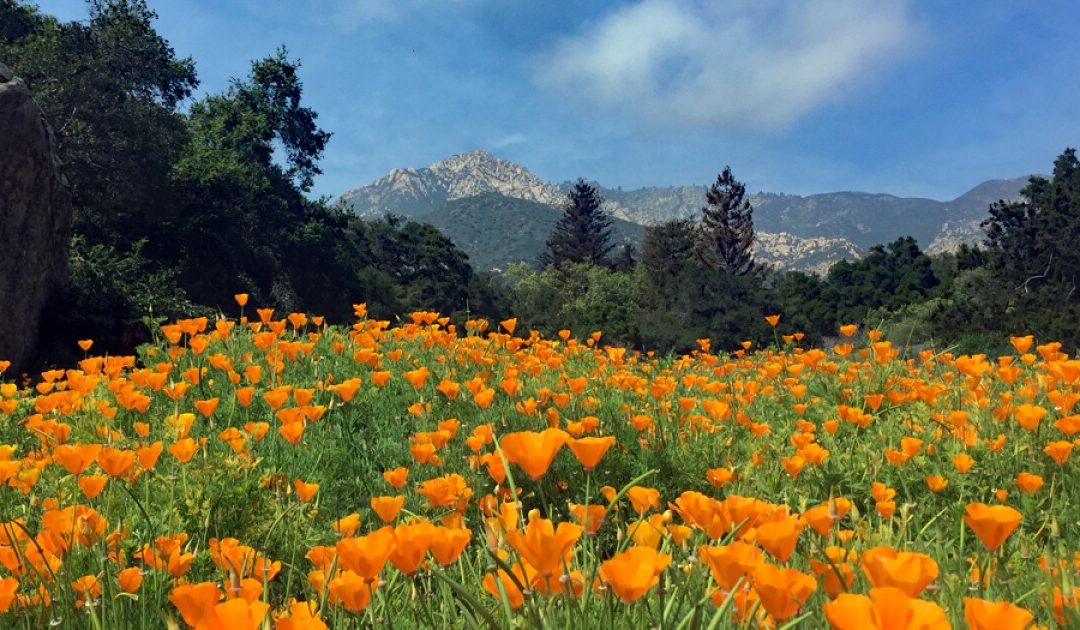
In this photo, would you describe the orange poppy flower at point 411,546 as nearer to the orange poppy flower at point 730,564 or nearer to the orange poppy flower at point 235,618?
the orange poppy flower at point 235,618

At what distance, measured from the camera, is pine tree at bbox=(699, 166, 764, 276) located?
5091cm

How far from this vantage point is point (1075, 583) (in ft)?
4.75

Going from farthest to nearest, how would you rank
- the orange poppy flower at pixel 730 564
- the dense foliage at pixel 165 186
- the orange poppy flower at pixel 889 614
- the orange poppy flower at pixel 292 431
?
the dense foliage at pixel 165 186, the orange poppy flower at pixel 292 431, the orange poppy flower at pixel 730 564, the orange poppy flower at pixel 889 614

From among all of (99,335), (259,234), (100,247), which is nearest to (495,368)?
(99,335)

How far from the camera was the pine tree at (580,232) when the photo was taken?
64.6 metres

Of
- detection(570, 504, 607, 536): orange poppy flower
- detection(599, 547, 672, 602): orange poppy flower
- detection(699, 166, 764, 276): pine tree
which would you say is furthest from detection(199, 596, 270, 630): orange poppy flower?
detection(699, 166, 764, 276): pine tree

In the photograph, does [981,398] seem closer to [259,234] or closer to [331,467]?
[331,467]

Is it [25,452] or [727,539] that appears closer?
[727,539]

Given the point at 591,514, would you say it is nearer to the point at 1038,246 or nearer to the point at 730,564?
the point at 730,564

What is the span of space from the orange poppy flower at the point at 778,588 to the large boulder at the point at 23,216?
1205cm

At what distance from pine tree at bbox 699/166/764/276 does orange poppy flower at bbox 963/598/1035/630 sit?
51684mm

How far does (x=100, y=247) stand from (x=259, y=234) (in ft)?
30.8

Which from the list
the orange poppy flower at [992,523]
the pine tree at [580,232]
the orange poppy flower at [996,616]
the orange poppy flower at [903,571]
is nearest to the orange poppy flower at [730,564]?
the orange poppy flower at [903,571]

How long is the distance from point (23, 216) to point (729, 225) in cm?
4729
